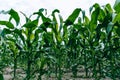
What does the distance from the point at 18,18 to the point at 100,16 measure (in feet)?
3.30

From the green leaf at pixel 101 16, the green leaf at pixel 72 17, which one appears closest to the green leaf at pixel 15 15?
the green leaf at pixel 72 17

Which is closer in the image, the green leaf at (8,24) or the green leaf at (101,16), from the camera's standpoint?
the green leaf at (8,24)

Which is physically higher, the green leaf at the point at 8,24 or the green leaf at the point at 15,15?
the green leaf at the point at 15,15

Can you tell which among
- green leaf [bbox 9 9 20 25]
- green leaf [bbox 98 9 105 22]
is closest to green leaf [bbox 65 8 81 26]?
green leaf [bbox 98 9 105 22]

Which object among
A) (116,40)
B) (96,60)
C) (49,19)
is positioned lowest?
(96,60)

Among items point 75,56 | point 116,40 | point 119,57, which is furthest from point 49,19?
Answer: point 119,57

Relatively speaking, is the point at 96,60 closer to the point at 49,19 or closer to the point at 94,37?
the point at 94,37

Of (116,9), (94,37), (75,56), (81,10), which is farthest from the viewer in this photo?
(75,56)

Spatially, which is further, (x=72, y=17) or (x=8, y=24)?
(x=72, y=17)

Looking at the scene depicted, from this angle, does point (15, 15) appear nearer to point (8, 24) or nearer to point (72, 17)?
point (8, 24)

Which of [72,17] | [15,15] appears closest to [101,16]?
[72,17]

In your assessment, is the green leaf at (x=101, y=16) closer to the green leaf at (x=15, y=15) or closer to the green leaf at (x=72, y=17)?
the green leaf at (x=72, y=17)

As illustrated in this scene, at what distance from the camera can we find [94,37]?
3758 mm

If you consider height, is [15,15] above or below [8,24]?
above
